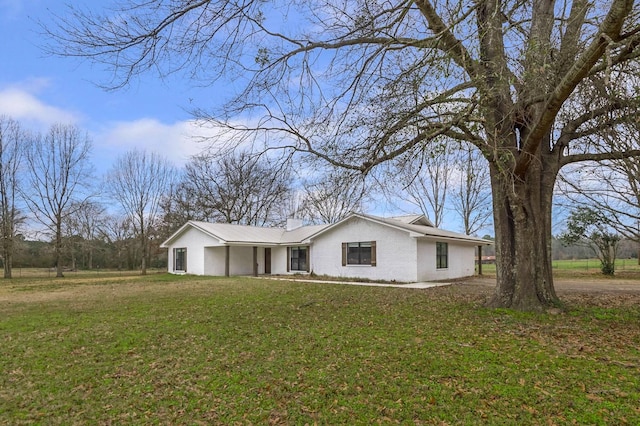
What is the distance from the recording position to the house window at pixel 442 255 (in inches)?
753

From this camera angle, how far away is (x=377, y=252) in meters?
18.5

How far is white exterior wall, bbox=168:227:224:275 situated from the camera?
74.7 ft

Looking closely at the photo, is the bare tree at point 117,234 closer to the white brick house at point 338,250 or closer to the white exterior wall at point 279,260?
the white brick house at point 338,250

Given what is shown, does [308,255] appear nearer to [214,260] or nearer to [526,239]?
[214,260]

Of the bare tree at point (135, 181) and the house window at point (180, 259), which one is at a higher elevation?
the bare tree at point (135, 181)

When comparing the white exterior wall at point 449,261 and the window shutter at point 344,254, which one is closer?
the white exterior wall at point 449,261

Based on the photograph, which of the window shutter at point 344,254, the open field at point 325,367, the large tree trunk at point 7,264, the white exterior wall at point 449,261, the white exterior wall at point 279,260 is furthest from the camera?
the large tree trunk at point 7,264

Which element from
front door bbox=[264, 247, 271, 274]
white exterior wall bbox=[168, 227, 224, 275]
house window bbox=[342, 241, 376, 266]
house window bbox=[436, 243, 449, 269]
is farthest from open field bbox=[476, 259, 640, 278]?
white exterior wall bbox=[168, 227, 224, 275]

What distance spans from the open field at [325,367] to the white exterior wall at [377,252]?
8739 millimetres

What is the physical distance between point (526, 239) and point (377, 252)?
10524 millimetres

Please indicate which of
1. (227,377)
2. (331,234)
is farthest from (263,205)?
(227,377)

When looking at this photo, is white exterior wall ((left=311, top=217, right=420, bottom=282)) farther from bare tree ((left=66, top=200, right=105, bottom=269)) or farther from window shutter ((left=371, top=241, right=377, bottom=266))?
bare tree ((left=66, top=200, right=105, bottom=269))

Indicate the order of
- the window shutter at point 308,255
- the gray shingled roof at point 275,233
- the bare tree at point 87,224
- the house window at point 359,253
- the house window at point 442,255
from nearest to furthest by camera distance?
the house window at point 359,253
the house window at point 442,255
the gray shingled roof at point 275,233
the window shutter at point 308,255
the bare tree at point 87,224

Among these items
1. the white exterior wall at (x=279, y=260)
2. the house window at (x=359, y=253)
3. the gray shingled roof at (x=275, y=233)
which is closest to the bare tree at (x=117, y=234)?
the gray shingled roof at (x=275, y=233)
